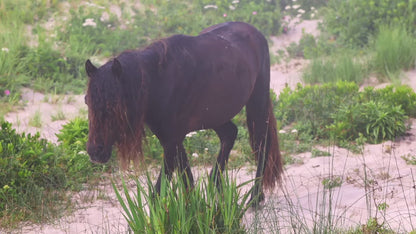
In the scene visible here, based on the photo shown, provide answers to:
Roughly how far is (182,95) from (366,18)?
5.93 meters

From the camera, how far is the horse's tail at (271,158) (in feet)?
14.6

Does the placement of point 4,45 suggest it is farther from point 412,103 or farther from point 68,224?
point 412,103

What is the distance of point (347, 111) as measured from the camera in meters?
5.87

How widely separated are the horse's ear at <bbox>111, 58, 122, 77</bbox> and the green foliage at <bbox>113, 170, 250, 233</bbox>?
27.1 inches

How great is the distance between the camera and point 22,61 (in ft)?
24.8

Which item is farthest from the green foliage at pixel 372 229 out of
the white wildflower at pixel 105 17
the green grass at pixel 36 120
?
the white wildflower at pixel 105 17

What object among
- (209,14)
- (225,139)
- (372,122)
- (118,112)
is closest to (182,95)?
(118,112)

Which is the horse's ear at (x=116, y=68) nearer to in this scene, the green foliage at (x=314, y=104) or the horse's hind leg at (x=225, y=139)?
the horse's hind leg at (x=225, y=139)

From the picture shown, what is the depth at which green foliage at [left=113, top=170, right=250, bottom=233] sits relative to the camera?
2.91m

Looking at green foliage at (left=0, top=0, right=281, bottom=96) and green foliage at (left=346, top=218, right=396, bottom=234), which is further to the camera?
green foliage at (left=0, top=0, right=281, bottom=96)

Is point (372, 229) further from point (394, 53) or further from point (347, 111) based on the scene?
point (394, 53)

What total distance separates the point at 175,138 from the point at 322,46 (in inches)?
232

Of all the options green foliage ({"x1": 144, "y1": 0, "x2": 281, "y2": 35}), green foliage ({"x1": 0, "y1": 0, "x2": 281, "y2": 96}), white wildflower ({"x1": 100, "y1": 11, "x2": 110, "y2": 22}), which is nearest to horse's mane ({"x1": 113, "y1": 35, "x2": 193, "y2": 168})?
green foliage ({"x1": 0, "y1": 0, "x2": 281, "y2": 96})

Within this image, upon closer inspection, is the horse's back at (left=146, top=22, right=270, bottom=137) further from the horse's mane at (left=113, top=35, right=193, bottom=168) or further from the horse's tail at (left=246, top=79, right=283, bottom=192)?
the horse's tail at (left=246, top=79, right=283, bottom=192)
